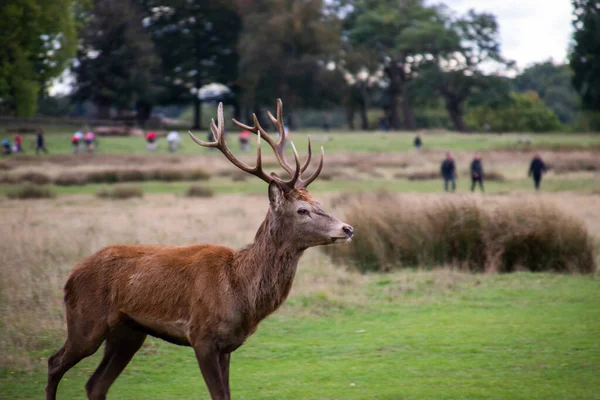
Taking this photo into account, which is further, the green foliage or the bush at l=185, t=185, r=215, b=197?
the green foliage

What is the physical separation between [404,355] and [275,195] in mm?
3764

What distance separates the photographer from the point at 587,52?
7806cm

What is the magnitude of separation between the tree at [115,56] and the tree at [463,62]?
97.0 ft

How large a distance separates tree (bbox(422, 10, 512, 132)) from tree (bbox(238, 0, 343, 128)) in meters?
11.8

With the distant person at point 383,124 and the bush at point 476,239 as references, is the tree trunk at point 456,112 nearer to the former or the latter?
the distant person at point 383,124

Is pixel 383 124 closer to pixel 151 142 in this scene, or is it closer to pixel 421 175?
pixel 151 142

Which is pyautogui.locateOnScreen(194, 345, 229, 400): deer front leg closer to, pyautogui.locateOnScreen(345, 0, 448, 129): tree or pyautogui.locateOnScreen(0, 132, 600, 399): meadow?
pyautogui.locateOnScreen(0, 132, 600, 399): meadow

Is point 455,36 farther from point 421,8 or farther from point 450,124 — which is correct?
point 450,124

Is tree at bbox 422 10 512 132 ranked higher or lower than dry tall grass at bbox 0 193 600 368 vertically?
higher

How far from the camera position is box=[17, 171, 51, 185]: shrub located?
38.8 meters

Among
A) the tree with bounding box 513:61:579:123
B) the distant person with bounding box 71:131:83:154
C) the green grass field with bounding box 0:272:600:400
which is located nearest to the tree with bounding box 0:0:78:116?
the distant person with bounding box 71:131:83:154

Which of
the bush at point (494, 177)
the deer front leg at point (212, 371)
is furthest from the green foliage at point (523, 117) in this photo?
the deer front leg at point (212, 371)

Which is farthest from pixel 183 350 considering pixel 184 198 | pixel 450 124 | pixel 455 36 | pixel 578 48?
pixel 450 124

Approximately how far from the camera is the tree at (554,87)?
406 feet
